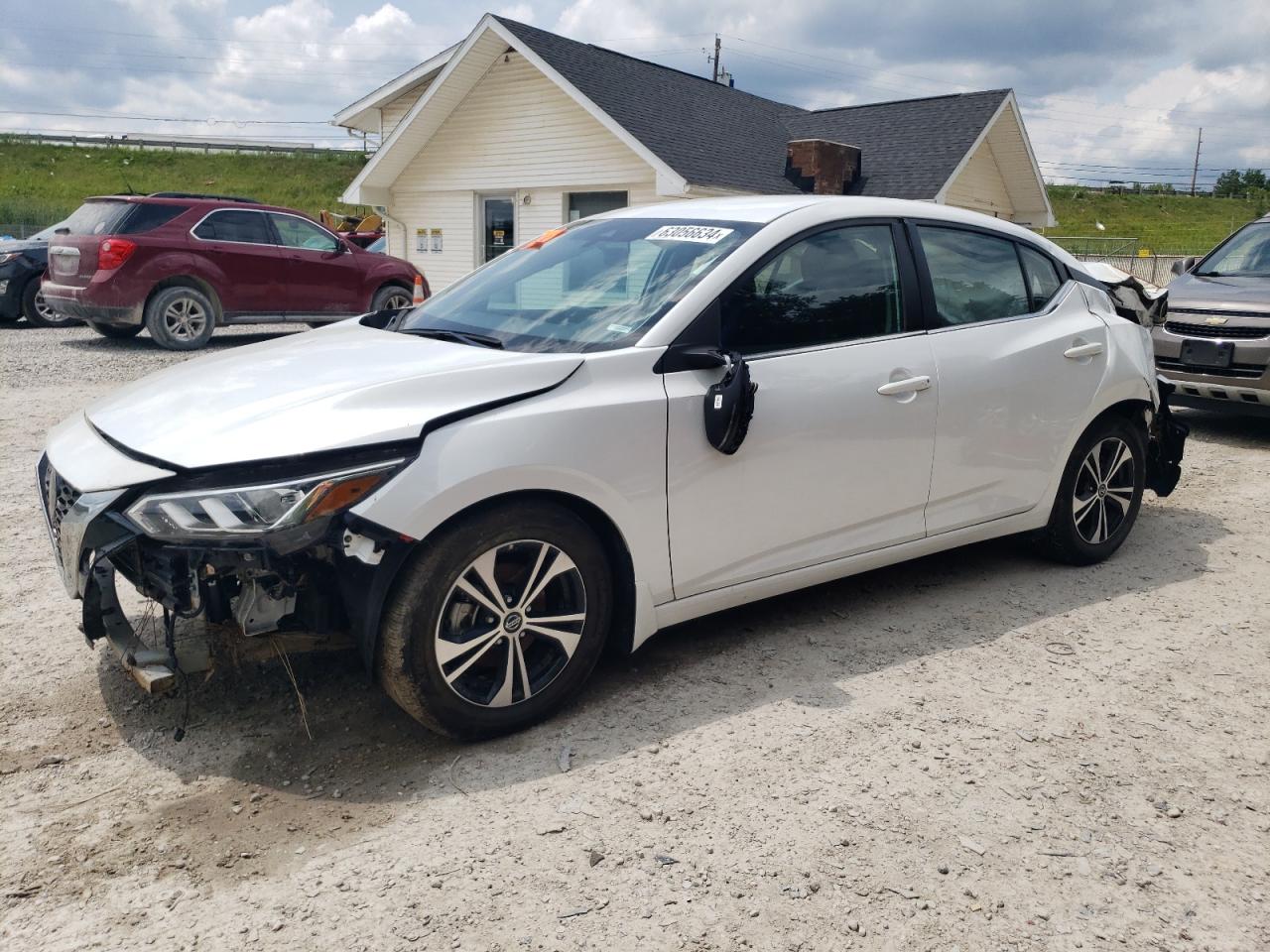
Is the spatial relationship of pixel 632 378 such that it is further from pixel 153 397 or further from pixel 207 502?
pixel 153 397

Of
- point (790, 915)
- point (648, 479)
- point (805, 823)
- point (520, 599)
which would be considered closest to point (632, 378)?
point (648, 479)

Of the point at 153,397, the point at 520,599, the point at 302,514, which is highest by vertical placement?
the point at 153,397

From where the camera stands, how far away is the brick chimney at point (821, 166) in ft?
58.3

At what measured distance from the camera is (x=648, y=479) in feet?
11.3

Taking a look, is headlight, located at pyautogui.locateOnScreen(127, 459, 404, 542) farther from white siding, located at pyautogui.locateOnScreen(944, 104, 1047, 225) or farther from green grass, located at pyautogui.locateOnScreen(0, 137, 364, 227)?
green grass, located at pyautogui.locateOnScreen(0, 137, 364, 227)

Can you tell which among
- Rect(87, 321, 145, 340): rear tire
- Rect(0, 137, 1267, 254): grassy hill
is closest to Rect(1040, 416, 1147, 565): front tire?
Rect(87, 321, 145, 340): rear tire

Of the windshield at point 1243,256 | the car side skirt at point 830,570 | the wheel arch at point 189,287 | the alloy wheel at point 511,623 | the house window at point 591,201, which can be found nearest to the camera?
the alloy wheel at point 511,623

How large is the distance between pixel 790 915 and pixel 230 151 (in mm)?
67399

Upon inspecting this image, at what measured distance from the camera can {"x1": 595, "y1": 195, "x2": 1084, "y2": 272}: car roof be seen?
13.4 feet

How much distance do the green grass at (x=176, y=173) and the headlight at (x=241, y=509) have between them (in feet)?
162

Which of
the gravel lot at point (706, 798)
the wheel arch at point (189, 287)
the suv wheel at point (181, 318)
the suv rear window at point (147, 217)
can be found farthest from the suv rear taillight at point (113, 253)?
the gravel lot at point (706, 798)

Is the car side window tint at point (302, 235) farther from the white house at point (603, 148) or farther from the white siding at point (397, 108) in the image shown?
the white siding at point (397, 108)

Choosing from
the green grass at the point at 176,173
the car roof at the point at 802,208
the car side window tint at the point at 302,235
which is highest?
the green grass at the point at 176,173

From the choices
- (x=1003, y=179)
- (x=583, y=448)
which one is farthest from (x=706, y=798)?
(x=1003, y=179)
